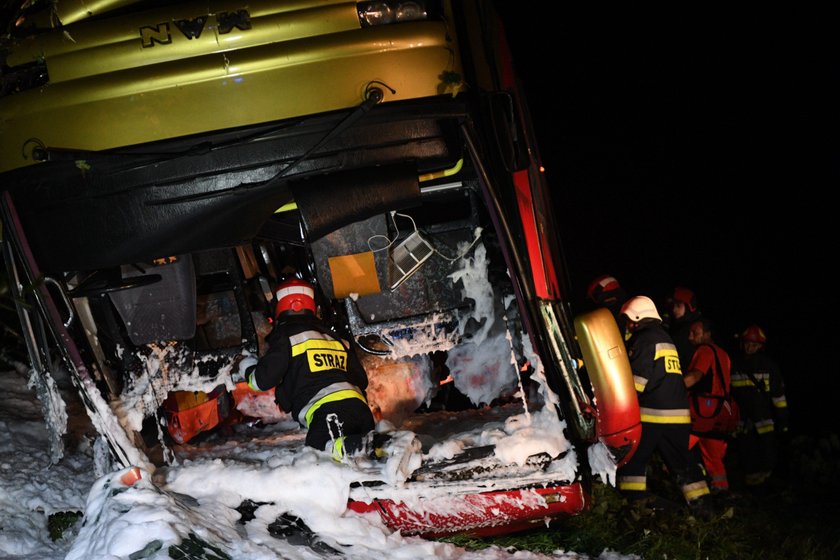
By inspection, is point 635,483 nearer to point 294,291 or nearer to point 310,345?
point 310,345

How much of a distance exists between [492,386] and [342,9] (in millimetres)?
3056

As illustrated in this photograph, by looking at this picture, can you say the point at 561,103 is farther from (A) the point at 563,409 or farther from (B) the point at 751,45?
(A) the point at 563,409

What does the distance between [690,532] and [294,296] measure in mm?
2762

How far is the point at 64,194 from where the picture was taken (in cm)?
307

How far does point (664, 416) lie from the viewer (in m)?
4.67

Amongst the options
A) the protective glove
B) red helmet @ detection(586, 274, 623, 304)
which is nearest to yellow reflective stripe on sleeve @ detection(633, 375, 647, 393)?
red helmet @ detection(586, 274, 623, 304)

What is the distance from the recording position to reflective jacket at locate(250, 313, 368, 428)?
13.0 feet

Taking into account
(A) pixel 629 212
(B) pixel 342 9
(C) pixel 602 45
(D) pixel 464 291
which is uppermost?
(C) pixel 602 45

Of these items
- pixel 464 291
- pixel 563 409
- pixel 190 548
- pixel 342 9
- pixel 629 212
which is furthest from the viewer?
pixel 629 212

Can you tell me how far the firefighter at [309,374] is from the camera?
3.87m

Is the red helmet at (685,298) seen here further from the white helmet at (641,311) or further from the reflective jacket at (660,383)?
the reflective jacket at (660,383)

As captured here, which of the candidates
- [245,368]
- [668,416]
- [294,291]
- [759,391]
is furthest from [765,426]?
[245,368]

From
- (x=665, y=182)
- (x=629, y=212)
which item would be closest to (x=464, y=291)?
(x=629, y=212)

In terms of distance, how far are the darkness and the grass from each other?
7.37 m
